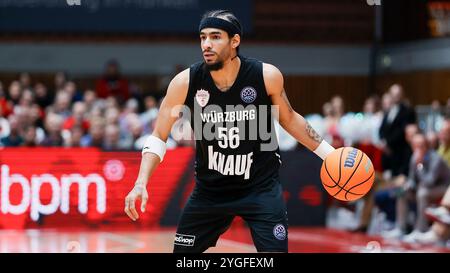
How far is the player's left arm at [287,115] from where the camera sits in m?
7.49

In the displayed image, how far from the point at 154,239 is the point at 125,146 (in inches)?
111

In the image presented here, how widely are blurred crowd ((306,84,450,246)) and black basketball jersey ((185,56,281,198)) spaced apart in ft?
20.9

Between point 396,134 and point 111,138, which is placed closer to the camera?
point 396,134

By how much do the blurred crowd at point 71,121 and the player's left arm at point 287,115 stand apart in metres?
8.93

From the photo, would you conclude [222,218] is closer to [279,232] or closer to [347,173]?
[279,232]

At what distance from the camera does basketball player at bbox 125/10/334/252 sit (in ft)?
24.2

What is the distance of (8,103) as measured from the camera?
17906 millimetres

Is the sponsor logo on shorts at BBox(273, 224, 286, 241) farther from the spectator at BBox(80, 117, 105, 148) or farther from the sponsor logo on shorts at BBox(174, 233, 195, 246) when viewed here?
the spectator at BBox(80, 117, 105, 148)

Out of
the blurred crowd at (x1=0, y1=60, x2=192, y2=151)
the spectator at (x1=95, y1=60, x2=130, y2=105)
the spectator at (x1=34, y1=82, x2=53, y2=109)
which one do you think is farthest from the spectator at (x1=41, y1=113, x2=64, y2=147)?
the spectator at (x1=95, y1=60, x2=130, y2=105)

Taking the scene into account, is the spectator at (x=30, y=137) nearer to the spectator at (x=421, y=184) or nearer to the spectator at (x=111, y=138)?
the spectator at (x=111, y=138)

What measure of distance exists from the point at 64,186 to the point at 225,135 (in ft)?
29.1

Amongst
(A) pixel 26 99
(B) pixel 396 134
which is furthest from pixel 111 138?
(B) pixel 396 134

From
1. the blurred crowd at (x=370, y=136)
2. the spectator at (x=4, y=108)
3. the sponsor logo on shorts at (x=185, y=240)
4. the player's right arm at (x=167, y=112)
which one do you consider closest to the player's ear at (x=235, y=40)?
the player's right arm at (x=167, y=112)

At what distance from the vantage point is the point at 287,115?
754 cm
